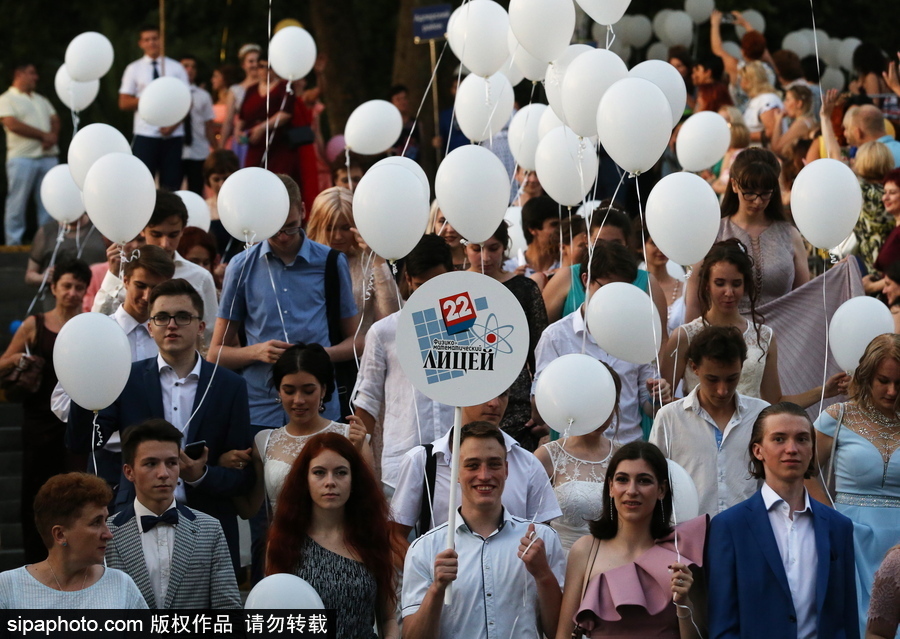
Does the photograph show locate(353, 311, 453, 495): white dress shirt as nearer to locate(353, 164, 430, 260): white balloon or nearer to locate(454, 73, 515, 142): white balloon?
locate(353, 164, 430, 260): white balloon

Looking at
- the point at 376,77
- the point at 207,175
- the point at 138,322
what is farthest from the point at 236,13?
the point at 138,322

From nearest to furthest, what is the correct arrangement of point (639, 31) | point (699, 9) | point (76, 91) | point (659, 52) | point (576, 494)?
point (576, 494) < point (76, 91) < point (659, 52) < point (699, 9) < point (639, 31)

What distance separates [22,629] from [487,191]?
2.77 meters

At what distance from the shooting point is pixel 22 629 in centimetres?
492

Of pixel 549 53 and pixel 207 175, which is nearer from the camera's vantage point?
pixel 549 53

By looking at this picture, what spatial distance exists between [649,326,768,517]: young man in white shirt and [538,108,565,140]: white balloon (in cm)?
225

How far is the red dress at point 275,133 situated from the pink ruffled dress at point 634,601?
6.42 m

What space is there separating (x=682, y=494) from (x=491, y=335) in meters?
0.95

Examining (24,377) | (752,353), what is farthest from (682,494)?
(24,377)

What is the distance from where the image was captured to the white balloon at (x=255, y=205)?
6969mm

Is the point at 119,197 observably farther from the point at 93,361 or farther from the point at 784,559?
the point at 784,559

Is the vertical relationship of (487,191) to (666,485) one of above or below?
above

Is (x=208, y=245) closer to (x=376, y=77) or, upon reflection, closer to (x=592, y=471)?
(x=592, y=471)

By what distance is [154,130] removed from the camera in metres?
11.8
